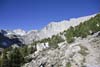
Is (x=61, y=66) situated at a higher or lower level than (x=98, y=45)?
lower

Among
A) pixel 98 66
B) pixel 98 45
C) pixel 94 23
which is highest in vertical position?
pixel 94 23

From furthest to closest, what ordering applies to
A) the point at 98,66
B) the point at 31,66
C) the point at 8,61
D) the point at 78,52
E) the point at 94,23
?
the point at 94,23
the point at 31,66
the point at 78,52
the point at 8,61
the point at 98,66

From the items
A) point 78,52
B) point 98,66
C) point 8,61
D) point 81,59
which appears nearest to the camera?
point 98,66

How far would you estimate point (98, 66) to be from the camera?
80.8m

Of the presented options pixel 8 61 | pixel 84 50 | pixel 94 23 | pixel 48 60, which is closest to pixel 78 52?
pixel 84 50

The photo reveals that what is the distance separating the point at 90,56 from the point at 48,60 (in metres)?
26.5

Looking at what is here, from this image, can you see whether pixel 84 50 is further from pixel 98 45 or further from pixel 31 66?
pixel 31 66

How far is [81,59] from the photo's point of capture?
322ft

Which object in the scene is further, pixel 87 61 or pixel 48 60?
pixel 48 60

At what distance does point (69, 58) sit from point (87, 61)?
1056 centimetres

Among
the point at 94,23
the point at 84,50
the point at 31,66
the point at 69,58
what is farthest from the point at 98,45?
the point at 94,23

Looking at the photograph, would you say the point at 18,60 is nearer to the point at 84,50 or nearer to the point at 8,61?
the point at 8,61

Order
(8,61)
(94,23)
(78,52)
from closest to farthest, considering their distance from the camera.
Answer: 1. (8,61)
2. (78,52)
3. (94,23)

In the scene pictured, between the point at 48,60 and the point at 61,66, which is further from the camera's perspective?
the point at 48,60
